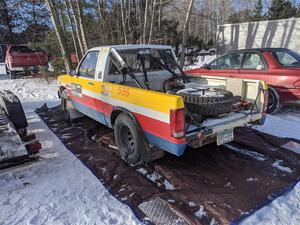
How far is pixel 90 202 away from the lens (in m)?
2.98

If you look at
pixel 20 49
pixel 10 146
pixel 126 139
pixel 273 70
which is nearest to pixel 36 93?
pixel 20 49

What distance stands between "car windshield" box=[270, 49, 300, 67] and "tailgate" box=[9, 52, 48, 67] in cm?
1170

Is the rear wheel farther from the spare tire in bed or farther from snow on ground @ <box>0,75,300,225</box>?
the spare tire in bed

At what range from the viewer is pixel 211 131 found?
3.18 meters

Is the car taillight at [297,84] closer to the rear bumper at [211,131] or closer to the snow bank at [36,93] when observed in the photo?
the rear bumper at [211,131]

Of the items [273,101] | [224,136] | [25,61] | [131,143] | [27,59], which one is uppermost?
[27,59]

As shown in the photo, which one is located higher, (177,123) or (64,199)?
(177,123)

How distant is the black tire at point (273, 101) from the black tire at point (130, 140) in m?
3.92

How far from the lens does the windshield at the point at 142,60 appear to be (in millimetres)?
4570

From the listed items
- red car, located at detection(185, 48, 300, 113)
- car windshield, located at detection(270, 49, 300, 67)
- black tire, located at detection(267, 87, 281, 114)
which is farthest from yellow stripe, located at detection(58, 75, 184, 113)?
car windshield, located at detection(270, 49, 300, 67)

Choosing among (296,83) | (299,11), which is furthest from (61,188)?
(299,11)

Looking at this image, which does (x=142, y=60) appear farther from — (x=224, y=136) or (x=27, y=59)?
(x=27, y=59)

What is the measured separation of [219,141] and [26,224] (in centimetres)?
246

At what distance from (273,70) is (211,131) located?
12.3ft
